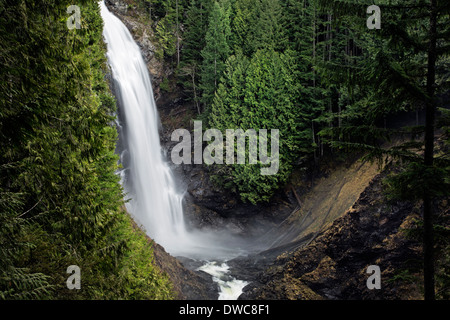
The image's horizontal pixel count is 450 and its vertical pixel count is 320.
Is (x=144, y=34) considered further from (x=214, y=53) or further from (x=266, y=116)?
(x=266, y=116)

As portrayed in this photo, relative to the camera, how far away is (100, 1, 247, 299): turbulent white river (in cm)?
2197

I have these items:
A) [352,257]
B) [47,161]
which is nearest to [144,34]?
[352,257]

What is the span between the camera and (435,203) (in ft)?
40.4

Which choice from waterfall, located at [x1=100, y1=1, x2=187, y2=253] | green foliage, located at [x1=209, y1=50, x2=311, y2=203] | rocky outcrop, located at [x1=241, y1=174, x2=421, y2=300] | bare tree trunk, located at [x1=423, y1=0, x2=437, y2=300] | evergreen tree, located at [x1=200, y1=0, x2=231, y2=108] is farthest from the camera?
evergreen tree, located at [x1=200, y1=0, x2=231, y2=108]

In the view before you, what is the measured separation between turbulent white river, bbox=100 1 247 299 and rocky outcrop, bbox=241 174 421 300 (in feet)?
21.1

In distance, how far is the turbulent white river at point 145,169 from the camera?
22.0 meters

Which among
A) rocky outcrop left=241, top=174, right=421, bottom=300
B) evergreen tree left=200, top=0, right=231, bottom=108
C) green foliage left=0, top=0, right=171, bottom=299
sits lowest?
rocky outcrop left=241, top=174, right=421, bottom=300

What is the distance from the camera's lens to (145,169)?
23.5m

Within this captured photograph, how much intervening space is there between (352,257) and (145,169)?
52.6 ft

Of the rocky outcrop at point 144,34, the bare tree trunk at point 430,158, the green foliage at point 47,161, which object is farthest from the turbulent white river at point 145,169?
the bare tree trunk at point 430,158

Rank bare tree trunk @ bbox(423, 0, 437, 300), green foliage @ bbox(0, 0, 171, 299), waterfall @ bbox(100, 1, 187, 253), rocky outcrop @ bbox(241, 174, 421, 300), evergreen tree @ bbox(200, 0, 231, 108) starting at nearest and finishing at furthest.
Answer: green foliage @ bbox(0, 0, 171, 299), bare tree trunk @ bbox(423, 0, 437, 300), rocky outcrop @ bbox(241, 174, 421, 300), waterfall @ bbox(100, 1, 187, 253), evergreen tree @ bbox(200, 0, 231, 108)

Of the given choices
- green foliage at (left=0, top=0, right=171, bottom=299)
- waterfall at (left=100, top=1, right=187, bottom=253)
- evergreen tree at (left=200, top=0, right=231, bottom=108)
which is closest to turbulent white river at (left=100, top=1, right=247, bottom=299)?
waterfall at (left=100, top=1, right=187, bottom=253)

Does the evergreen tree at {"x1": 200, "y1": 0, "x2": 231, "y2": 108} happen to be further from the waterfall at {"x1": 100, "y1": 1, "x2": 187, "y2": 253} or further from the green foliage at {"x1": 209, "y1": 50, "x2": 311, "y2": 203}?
the waterfall at {"x1": 100, "y1": 1, "x2": 187, "y2": 253}

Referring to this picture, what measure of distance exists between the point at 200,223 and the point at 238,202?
3541 millimetres
